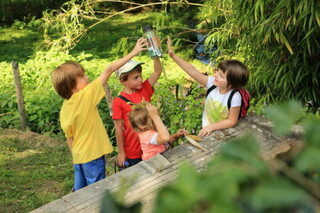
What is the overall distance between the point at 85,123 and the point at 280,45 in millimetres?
2453

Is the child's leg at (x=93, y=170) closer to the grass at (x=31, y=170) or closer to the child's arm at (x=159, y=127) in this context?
the child's arm at (x=159, y=127)

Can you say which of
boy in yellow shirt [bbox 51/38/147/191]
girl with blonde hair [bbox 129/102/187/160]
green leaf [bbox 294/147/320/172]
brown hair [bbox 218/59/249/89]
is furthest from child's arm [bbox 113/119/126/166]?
green leaf [bbox 294/147/320/172]

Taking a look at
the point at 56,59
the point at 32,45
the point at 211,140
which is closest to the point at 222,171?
the point at 211,140

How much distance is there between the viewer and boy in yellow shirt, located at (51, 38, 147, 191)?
3152mm

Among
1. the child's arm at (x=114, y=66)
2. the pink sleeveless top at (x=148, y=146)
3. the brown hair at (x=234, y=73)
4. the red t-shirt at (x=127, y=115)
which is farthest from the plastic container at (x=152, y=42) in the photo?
the pink sleeveless top at (x=148, y=146)

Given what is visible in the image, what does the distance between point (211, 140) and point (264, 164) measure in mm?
2317

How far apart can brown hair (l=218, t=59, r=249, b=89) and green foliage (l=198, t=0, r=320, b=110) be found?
1.08 m

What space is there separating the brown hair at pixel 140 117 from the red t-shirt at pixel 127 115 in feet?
0.78

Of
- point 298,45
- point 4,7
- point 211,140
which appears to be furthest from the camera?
point 4,7

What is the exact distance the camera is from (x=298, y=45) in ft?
15.7

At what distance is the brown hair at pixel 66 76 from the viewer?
3135 mm

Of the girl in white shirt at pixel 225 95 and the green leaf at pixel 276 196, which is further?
the girl in white shirt at pixel 225 95

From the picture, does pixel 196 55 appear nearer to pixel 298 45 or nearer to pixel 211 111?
pixel 298 45

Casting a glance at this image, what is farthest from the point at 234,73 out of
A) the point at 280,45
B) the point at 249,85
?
the point at 249,85
